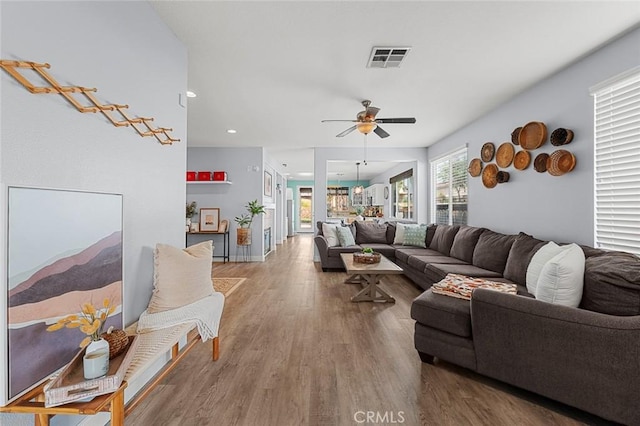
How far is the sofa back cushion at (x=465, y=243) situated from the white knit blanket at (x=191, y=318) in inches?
137

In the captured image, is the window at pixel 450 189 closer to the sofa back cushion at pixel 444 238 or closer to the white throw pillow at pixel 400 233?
the sofa back cushion at pixel 444 238

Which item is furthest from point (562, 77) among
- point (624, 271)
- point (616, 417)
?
point (616, 417)

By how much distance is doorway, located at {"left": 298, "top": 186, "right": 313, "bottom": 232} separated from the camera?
1372cm

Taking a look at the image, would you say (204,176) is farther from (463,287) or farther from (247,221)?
(463,287)

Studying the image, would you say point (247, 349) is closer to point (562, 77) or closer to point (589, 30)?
point (589, 30)

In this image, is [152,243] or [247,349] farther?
[247,349]

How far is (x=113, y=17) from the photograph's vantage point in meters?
1.70

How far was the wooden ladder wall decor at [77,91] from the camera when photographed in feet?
3.67

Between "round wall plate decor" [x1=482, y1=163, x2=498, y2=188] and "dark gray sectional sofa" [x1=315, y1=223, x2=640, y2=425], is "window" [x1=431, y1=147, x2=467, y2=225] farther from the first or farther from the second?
"dark gray sectional sofa" [x1=315, y1=223, x2=640, y2=425]

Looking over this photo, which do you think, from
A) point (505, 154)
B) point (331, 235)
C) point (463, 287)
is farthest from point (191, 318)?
point (505, 154)

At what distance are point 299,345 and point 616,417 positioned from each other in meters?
2.05

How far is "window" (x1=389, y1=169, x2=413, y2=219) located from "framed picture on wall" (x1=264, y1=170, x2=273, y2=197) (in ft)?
12.3

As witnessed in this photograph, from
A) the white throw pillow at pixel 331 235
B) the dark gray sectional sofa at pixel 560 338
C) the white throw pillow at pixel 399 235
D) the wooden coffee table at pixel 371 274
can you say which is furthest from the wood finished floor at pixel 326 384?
the white throw pillow at pixel 399 235

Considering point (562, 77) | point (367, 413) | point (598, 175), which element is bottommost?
point (367, 413)
